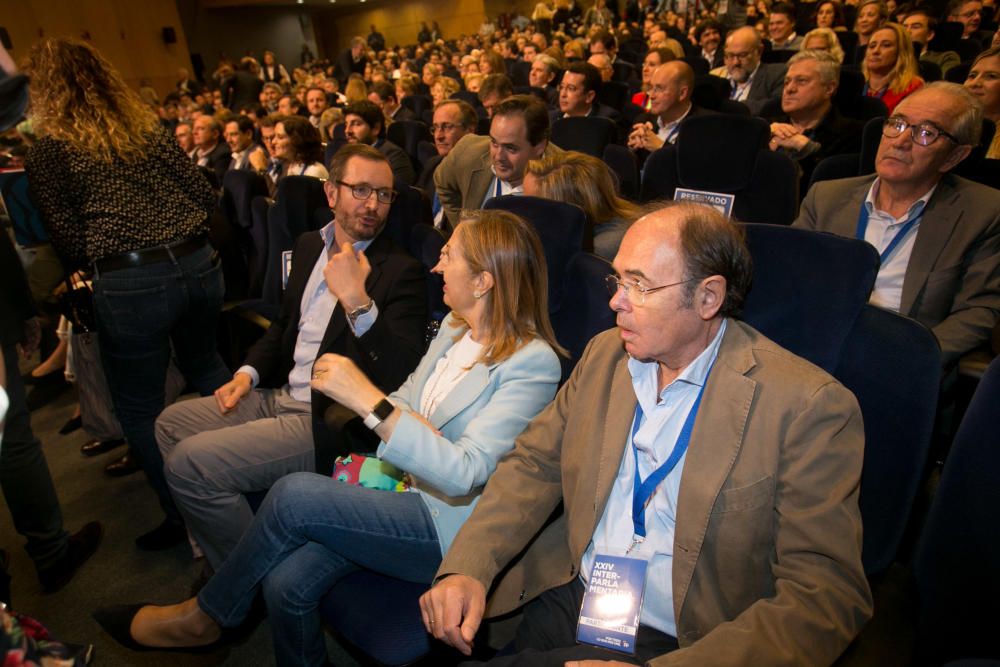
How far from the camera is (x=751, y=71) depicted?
181 inches

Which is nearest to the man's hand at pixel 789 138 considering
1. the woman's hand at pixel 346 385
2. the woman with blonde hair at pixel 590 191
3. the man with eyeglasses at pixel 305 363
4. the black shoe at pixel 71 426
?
the woman with blonde hair at pixel 590 191

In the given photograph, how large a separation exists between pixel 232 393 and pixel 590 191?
1386 mm

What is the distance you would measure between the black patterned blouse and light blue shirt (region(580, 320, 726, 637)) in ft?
5.01

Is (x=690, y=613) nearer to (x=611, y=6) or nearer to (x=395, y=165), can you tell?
(x=395, y=165)

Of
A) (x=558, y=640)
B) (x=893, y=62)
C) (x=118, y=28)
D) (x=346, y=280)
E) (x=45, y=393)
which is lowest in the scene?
(x=45, y=393)

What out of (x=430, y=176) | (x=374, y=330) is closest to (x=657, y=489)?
(x=374, y=330)

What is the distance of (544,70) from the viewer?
5965mm

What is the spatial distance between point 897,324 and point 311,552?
1.30 metres

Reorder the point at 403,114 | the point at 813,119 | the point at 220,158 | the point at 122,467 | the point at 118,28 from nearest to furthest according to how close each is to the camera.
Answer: the point at 122,467, the point at 813,119, the point at 220,158, the point at 403,114, the point at 118,28

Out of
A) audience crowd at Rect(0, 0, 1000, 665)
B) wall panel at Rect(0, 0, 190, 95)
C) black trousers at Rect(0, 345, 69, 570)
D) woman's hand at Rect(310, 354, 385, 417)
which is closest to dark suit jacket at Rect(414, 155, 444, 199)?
audience crowd at Rect(0, 0, 1000, 665)

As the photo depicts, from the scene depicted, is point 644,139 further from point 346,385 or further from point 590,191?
point 346,385

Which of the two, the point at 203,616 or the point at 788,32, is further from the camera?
the point at 788,32

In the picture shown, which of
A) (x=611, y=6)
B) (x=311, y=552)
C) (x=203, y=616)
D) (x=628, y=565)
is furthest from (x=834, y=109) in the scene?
(x=611, y=6)

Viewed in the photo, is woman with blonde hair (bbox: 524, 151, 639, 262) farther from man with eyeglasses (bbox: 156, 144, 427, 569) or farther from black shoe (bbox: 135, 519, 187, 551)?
black shoe (bbox: 135, 519, 187, 551)
